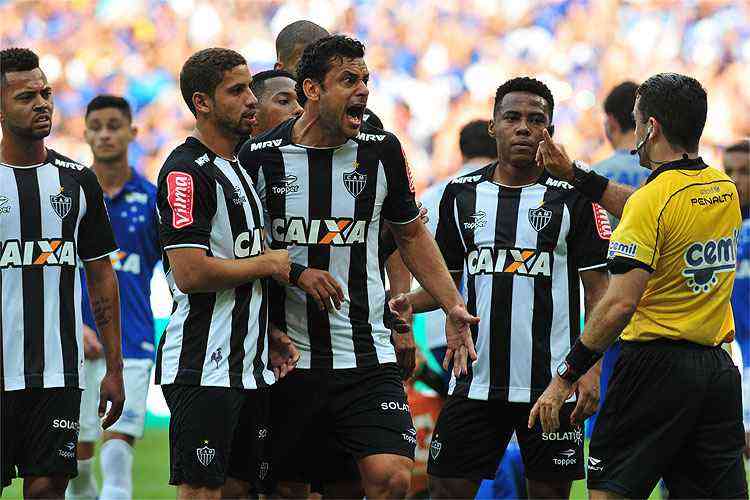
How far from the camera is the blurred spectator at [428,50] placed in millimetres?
15648

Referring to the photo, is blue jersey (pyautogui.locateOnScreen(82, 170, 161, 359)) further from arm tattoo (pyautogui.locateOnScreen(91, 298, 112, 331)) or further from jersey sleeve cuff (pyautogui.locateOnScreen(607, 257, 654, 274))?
jersey sleeve cuff (pyautogui.locateOnScreen(607, 257, 654, 274))

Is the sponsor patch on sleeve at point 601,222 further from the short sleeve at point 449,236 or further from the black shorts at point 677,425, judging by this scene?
the black shorts at point 677,425

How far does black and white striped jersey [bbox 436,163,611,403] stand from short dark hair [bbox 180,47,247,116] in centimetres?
145

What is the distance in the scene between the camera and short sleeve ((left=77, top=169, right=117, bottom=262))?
5.44m

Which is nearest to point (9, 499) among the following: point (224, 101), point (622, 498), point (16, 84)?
point (16, 84)

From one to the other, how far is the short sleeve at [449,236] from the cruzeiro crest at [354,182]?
0.80 m

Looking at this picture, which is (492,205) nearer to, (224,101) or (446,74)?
(224,101)

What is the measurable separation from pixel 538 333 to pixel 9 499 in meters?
4.33

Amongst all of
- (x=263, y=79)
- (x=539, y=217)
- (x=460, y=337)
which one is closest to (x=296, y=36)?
(x=263, y=79)

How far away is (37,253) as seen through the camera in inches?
207

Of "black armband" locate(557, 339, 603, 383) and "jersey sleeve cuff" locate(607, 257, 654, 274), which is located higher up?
"jersey sleeve cuff" locate(607, 257, 654, 274)

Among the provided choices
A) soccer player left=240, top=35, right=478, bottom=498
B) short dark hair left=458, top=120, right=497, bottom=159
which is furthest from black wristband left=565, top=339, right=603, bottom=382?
short dark hair left=458, top=120, right=497, bottom=159

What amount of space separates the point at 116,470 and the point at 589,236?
3.38 meters

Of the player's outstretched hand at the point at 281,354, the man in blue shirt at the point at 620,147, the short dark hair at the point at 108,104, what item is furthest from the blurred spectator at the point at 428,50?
the player's outstretched hand at the point at 281,354
